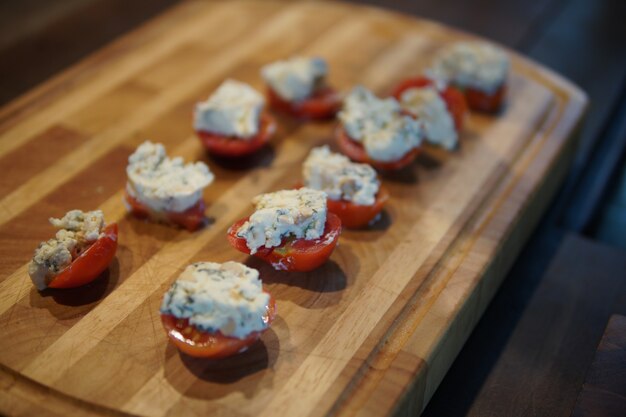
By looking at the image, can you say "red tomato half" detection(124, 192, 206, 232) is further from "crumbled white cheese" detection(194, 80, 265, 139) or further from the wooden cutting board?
"crumbled white cheese" detection(194, 80, 265, 139)

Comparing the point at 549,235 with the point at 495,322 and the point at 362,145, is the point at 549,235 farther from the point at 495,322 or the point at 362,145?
the point at 362,145

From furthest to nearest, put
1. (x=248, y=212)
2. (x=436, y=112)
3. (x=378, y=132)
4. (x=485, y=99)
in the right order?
(x=485, y=99) → (x=436, y=112) → (x=378, y=132) → (x=248, y=212)

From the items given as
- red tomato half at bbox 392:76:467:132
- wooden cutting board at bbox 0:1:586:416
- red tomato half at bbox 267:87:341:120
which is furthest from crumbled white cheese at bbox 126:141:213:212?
red tomato half at bbox 392:76:467:132

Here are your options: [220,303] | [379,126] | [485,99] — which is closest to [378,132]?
[379,126]

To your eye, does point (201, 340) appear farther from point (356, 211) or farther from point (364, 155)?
point (364, 155)

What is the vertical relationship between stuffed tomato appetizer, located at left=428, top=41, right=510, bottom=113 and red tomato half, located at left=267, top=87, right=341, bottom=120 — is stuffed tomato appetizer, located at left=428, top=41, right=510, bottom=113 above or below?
above

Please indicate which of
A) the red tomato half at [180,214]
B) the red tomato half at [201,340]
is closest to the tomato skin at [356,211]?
the red tomato half at [180,214]
